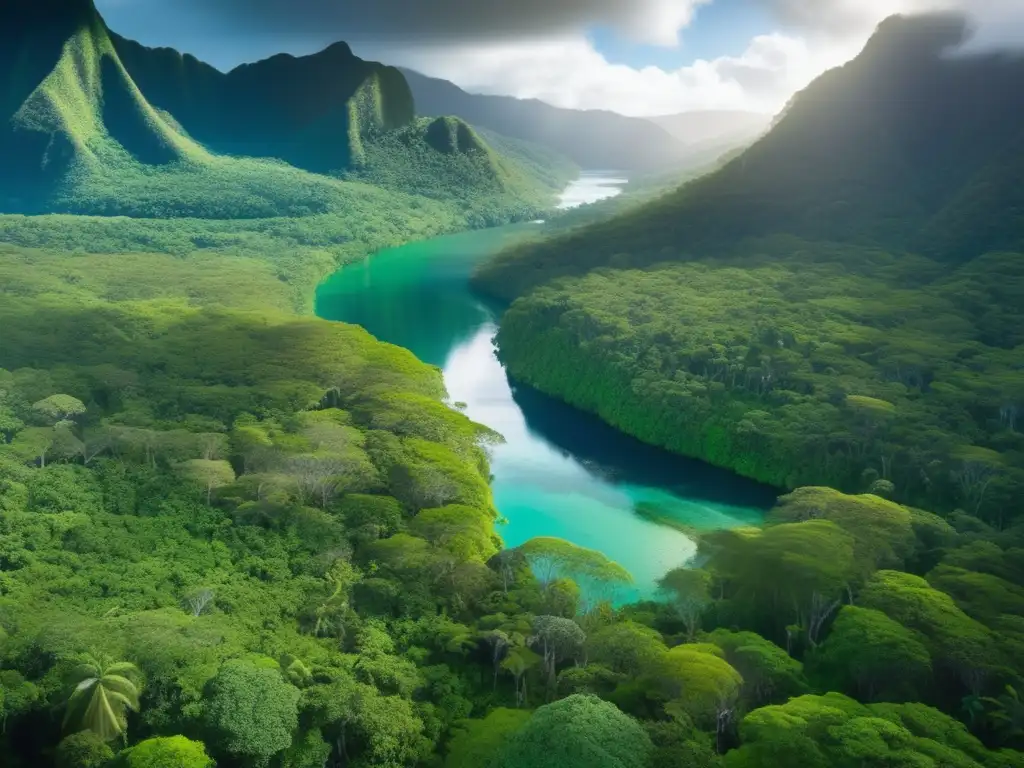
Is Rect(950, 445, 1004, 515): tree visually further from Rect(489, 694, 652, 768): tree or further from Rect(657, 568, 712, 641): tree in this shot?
Rect(489, 694, 652, 768): tree

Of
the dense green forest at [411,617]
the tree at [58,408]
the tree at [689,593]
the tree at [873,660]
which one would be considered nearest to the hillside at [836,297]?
the dense green forest at [411,617]

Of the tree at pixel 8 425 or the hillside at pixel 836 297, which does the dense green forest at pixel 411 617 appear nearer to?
the tree at pixel 8 425

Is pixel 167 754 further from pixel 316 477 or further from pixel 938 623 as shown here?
pixel 938 623

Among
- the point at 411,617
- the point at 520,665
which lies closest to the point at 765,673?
the point at 520,665

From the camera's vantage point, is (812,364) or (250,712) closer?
(250,712)

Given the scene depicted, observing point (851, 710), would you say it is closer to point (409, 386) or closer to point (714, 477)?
point (714, 477)

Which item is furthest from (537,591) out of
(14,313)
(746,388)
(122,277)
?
(122,277)
